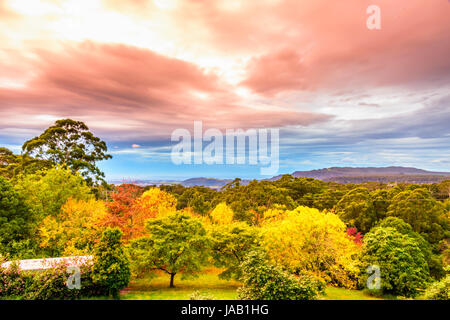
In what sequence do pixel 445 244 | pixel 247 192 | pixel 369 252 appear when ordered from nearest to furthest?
pixel 369 252, pixel 445 244, pixel 247 192

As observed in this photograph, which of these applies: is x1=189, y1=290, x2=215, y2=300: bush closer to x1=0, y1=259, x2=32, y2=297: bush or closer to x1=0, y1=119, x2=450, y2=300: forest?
x1=0, y1=119, x2=450, y2=300: forest

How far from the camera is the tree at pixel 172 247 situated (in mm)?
15312

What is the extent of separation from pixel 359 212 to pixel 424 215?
20.3 feet

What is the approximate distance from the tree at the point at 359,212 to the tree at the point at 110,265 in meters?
24.9

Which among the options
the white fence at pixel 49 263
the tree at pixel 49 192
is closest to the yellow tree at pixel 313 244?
the white fence at pixel 49 263

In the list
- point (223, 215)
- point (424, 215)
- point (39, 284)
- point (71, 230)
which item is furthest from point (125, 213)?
point (424, 215)

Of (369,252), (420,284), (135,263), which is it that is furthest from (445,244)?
(135,263)

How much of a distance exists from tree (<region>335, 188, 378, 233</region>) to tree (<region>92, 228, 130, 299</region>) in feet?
81.7

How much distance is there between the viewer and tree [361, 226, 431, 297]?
16234mm

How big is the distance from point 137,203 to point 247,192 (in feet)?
46.6

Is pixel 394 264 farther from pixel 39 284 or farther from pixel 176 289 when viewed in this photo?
pixel 39 284

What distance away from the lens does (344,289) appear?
58.0 feet

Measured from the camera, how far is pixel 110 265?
39.6 feet
